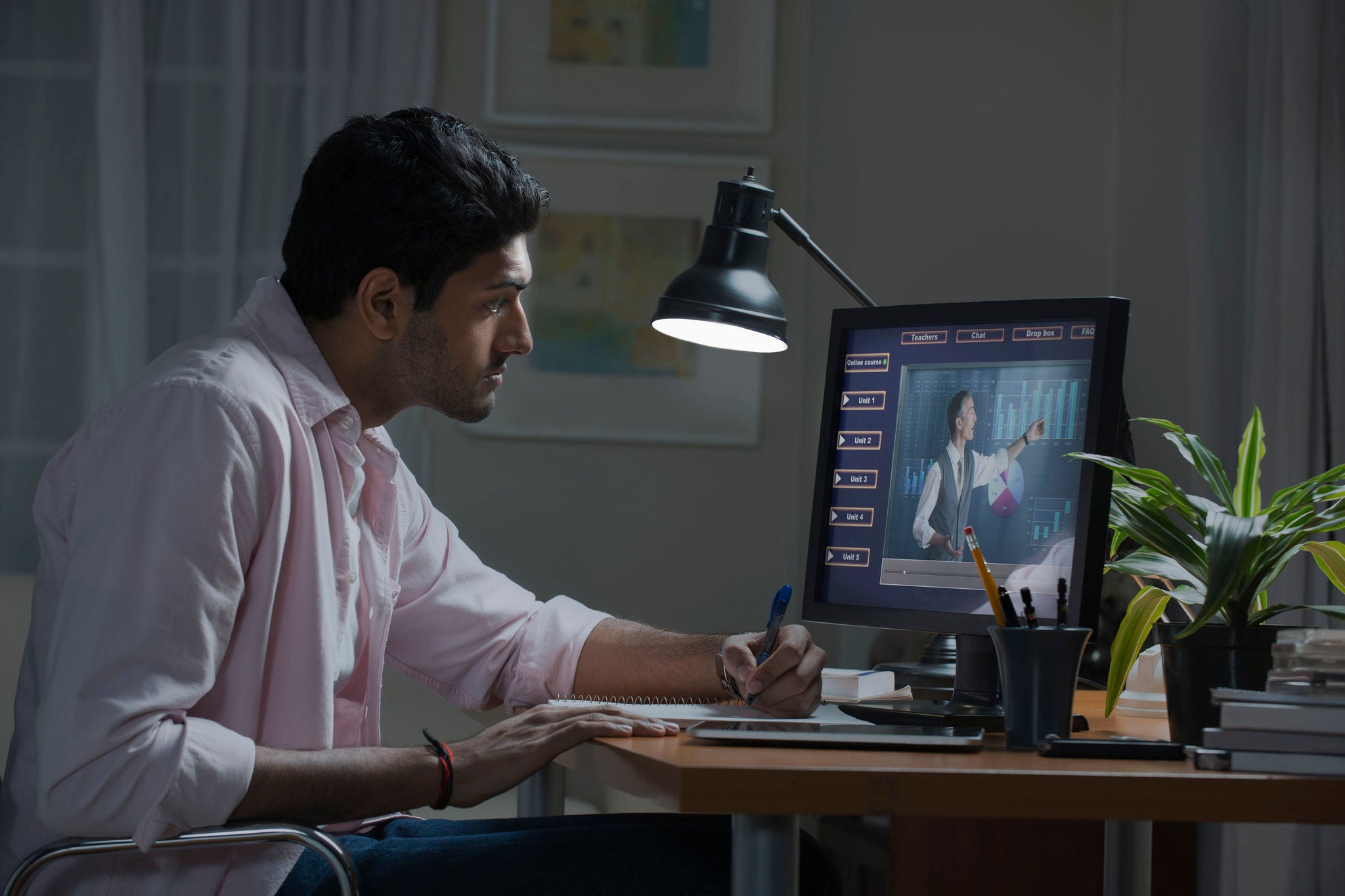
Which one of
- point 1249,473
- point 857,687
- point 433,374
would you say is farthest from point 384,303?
point 1249,473

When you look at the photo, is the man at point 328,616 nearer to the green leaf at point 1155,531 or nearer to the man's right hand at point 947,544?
the man's right hand at point 947,544

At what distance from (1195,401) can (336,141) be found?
1.74m

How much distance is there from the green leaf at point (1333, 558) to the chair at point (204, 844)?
86 cm

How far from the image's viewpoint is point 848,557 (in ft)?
4.22

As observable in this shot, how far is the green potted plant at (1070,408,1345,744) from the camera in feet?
3.08

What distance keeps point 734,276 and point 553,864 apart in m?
0.83

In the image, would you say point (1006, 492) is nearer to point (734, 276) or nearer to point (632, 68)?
point (734, 276)

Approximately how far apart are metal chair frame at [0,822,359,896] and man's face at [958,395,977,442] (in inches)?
28.8

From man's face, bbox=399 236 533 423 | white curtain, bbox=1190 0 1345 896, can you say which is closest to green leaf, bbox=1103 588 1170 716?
man's face, bbox=399 236 533 423

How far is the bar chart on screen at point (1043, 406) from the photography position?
1.14 m

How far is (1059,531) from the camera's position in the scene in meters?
1.12

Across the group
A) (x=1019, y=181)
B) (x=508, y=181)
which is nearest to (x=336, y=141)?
(x=508, y=181)

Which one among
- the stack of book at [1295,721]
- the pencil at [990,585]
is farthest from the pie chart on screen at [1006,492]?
the stack of book at [1295,721]

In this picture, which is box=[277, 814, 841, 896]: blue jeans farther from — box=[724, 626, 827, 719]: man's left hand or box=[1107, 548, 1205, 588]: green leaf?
box=[1107, 548, 1205, 588]: green leaf
